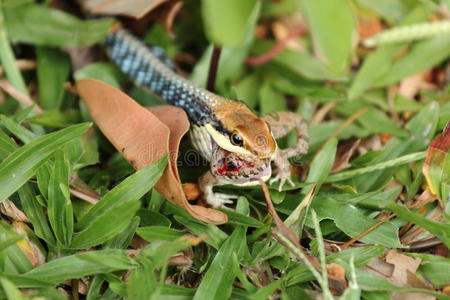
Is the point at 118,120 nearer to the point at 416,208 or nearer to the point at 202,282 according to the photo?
the point at 202,282

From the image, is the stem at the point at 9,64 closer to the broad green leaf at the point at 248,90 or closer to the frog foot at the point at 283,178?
the broad green leaf at the point at 248,90

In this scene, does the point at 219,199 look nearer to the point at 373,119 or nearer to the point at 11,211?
Answer: the point at 11,211

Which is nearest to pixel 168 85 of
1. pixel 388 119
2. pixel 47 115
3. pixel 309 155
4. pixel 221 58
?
pixel 221 58

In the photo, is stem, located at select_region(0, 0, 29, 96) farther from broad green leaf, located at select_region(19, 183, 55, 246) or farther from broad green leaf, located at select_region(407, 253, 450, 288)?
broad green leaf, located at select_region(407, 253, 450, 288)

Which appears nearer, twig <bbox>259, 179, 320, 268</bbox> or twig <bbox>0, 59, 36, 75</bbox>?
twig <bbox>259, 179, 320, 268</bbox>

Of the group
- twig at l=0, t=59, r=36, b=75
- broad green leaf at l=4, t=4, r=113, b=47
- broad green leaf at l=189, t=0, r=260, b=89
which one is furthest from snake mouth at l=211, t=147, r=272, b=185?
twig at l=0, t=59, r=36, b=75

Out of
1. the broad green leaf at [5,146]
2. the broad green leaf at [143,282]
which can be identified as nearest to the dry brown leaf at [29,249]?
the broad green leaf at [5,146]
